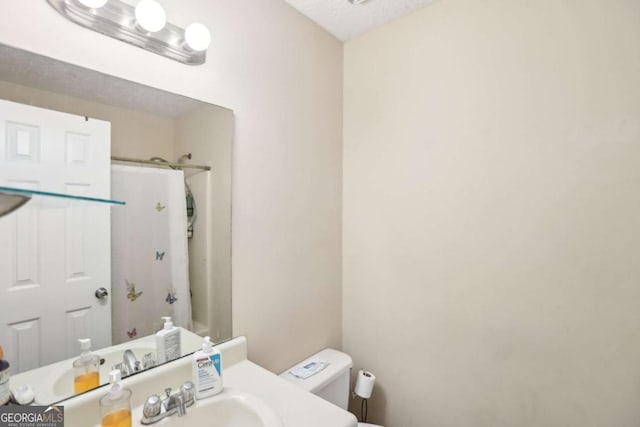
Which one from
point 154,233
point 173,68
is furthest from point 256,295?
point 173,68

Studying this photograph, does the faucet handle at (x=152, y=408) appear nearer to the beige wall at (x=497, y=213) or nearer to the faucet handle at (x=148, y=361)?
the faucet handle at (x=148, y=361)

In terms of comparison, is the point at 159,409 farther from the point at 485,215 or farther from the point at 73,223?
the point at 485,215

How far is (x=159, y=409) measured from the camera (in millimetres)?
753

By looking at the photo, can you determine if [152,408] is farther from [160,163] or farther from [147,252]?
[160,163]

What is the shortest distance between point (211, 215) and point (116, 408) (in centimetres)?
60

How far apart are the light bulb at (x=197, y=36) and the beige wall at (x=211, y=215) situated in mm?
184

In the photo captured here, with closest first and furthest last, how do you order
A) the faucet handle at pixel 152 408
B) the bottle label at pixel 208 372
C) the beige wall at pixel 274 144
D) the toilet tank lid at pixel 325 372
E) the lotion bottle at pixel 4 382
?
the lotion bottle at pixel 4 382, the faucet handle at pixel 152 408, the bottle label at pixel 208 372, the beige wall at pixel 274 144, the toilet tank lid at pixel 325 372

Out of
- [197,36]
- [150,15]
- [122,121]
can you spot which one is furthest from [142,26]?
[122,121]

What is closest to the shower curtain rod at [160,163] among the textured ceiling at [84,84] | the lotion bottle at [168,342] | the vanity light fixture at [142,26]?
the textured ceiling at [84,84]

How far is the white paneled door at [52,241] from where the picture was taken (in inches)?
26.9

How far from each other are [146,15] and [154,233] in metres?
0.64

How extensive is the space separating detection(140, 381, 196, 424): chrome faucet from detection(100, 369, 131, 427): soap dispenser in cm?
5

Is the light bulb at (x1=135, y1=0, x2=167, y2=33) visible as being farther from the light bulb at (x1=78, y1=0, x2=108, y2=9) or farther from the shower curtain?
the shower curtain

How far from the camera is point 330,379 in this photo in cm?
131
